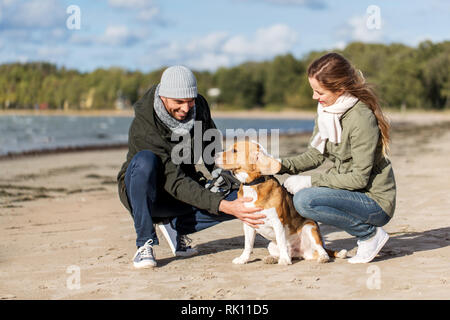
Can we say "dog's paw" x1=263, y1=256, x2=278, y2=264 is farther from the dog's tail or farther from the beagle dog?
the dog's tail

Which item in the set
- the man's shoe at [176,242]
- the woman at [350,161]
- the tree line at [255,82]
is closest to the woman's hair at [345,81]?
the woman at [350,161]

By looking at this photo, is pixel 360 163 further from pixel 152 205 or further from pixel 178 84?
pixel 152 205

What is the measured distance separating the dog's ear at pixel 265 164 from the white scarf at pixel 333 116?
525mm

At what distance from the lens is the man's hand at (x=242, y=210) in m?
4.18

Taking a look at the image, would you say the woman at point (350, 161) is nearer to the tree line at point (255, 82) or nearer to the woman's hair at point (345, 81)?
the woman's hair at point (345, 81)

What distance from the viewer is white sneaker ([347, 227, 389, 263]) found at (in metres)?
4.31

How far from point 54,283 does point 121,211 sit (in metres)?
3.44

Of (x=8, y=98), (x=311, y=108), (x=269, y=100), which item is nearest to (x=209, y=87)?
(x=269, y=100)

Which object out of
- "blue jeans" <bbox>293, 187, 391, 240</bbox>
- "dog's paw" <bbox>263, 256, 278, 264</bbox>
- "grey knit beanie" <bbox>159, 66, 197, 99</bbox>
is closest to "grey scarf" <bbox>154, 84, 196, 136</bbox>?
"grey knit beanie" <bbox>159, 66, 197, 99</bbox>

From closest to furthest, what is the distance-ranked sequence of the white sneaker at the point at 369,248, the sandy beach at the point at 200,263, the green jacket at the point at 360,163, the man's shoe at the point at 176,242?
the sandy beach at the point at 200,263 → the green jacket at the point at 360,163 → the white sneaker at the point at 369,248 → the man's shoe at the point at 176,242

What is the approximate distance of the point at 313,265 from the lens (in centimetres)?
429

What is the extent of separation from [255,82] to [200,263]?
342ft

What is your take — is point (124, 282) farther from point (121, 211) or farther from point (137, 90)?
point (137, 90)

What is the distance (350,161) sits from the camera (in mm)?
4332
